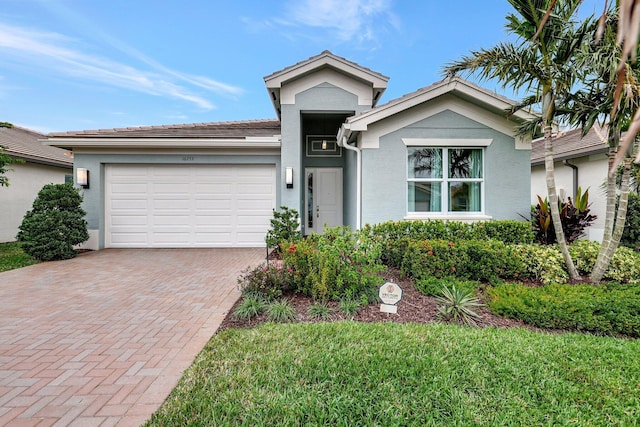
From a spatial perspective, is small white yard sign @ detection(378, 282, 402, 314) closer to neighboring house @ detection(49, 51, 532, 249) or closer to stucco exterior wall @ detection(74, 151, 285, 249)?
neighboring house @ detection(49, 51, 532, 249)

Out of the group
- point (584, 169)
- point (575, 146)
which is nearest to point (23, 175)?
point (575, 146)

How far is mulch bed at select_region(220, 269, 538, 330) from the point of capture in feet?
15.5

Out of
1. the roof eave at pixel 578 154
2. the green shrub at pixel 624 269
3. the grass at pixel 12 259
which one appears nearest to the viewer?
the green shrub at pixel 624 269

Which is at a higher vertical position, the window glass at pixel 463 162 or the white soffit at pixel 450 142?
the white soffit at pixel 450 142

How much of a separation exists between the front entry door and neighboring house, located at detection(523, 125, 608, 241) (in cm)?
730

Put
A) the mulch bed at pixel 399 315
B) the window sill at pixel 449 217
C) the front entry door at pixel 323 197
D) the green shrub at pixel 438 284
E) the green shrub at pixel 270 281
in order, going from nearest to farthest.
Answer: the mulch bed at pixel 399 315 < the green shrub at pixel 270 281 < the green shrub at pixel 438 284 < the window sill at pixel 449 217 < the front entry door at pixel 323 197

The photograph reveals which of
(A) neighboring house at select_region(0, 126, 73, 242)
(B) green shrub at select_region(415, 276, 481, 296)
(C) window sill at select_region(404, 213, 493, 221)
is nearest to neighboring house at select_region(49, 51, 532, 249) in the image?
(C) window sill at select_region(404, 213, 493, 221)

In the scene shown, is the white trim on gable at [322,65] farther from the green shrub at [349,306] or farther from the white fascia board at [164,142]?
the green shrub at [349,306]

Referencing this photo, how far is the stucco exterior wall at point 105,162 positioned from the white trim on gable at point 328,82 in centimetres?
205

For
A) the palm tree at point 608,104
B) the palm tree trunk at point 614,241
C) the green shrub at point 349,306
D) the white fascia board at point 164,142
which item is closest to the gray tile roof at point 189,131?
the white fascia board at point 164,142

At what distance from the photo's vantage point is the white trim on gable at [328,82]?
10.9 m

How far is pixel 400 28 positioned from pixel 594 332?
12385 millimetres

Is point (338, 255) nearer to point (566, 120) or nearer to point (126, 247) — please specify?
point (566, 120)

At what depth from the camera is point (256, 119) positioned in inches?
587
